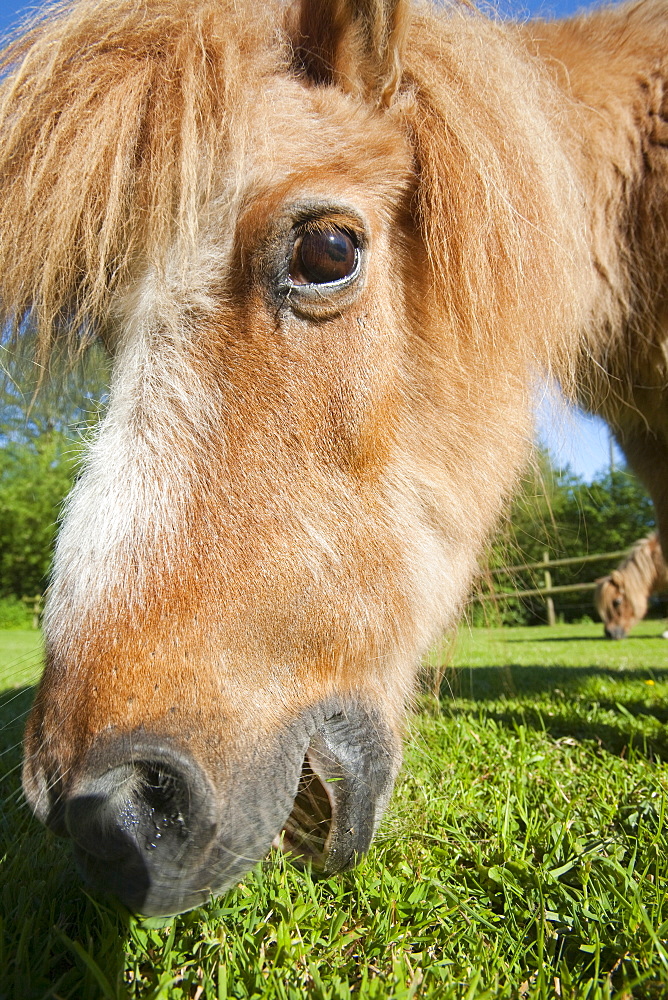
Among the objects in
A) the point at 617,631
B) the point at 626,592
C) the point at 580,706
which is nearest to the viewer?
the point at 580,706

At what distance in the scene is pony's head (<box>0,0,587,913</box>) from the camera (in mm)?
1077

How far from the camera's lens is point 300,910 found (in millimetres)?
1271

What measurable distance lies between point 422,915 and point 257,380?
48.1 inches

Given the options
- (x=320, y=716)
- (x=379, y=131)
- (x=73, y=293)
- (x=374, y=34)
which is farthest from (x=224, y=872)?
(x=374, y=34)

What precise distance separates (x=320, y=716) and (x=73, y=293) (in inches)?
45.7

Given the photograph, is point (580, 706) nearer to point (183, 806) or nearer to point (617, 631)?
point (183, 806)

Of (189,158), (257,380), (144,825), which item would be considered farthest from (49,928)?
(189,158)

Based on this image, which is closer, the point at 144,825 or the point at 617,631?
the point at 144,825

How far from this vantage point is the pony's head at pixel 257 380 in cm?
108

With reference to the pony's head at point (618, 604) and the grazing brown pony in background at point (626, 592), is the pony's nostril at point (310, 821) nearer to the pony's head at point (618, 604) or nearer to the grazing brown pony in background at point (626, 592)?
the grazing brown pony in background at point (626, 592)

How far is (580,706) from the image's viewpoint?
332cm

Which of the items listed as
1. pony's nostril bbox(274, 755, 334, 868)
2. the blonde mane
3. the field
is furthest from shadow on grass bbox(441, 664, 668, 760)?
the blonde mane

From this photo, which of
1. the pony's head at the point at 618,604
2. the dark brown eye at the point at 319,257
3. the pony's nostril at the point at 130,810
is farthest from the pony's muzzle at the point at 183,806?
the pony's head at the point at 618,604

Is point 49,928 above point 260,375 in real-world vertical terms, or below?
below
